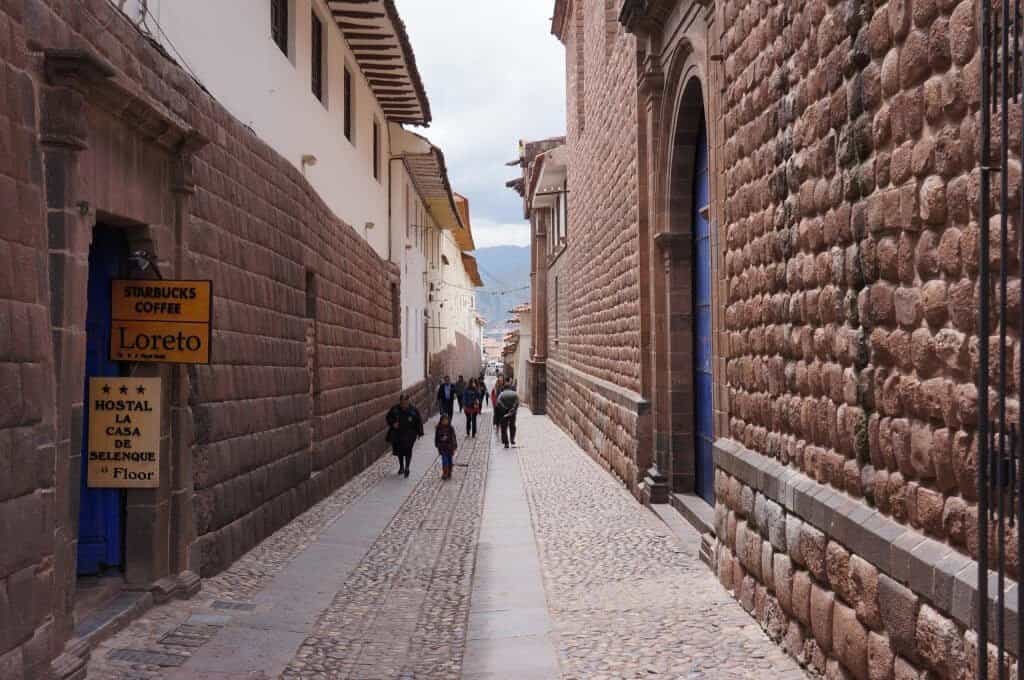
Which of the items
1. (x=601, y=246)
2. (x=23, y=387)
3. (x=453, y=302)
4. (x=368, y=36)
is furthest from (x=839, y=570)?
(x=453, y=302)

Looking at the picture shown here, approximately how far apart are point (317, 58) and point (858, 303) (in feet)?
34.9

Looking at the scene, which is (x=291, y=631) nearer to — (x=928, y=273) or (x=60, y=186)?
(x=60, y=186)

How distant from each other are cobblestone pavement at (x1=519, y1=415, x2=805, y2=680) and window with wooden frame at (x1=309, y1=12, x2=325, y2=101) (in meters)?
6.46

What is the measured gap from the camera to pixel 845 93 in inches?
208

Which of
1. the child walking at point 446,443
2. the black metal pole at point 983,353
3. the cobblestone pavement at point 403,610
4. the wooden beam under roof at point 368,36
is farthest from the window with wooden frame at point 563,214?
the black metal pole at point 983,353

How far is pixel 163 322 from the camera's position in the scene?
285 inches

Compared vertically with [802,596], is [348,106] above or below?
above

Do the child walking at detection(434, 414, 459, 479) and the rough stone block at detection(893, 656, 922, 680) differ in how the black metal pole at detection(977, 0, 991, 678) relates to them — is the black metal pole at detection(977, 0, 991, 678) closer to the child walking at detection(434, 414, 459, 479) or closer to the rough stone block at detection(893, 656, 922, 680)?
the rough stone block at detection(893, 656, 922, 680)

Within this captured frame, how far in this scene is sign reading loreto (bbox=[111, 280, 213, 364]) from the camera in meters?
7.24

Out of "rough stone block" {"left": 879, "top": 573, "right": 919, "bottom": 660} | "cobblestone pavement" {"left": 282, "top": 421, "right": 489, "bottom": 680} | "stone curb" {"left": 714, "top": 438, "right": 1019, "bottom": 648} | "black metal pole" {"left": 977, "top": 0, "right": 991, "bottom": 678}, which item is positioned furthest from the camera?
"cobblestone pavement" {"left": 282, "top": 421, "right": 489, "bottom": 680}

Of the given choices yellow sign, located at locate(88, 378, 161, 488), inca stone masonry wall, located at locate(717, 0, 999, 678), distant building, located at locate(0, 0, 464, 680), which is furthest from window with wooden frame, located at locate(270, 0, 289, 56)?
inca stone masonry wall, located at locate(717, 0, 999, 678)

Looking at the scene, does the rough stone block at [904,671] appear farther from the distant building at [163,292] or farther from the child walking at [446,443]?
the child walking at [446,443]

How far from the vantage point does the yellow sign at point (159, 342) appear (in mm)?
7238

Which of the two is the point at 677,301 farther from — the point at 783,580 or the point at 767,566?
the point at 783,580
